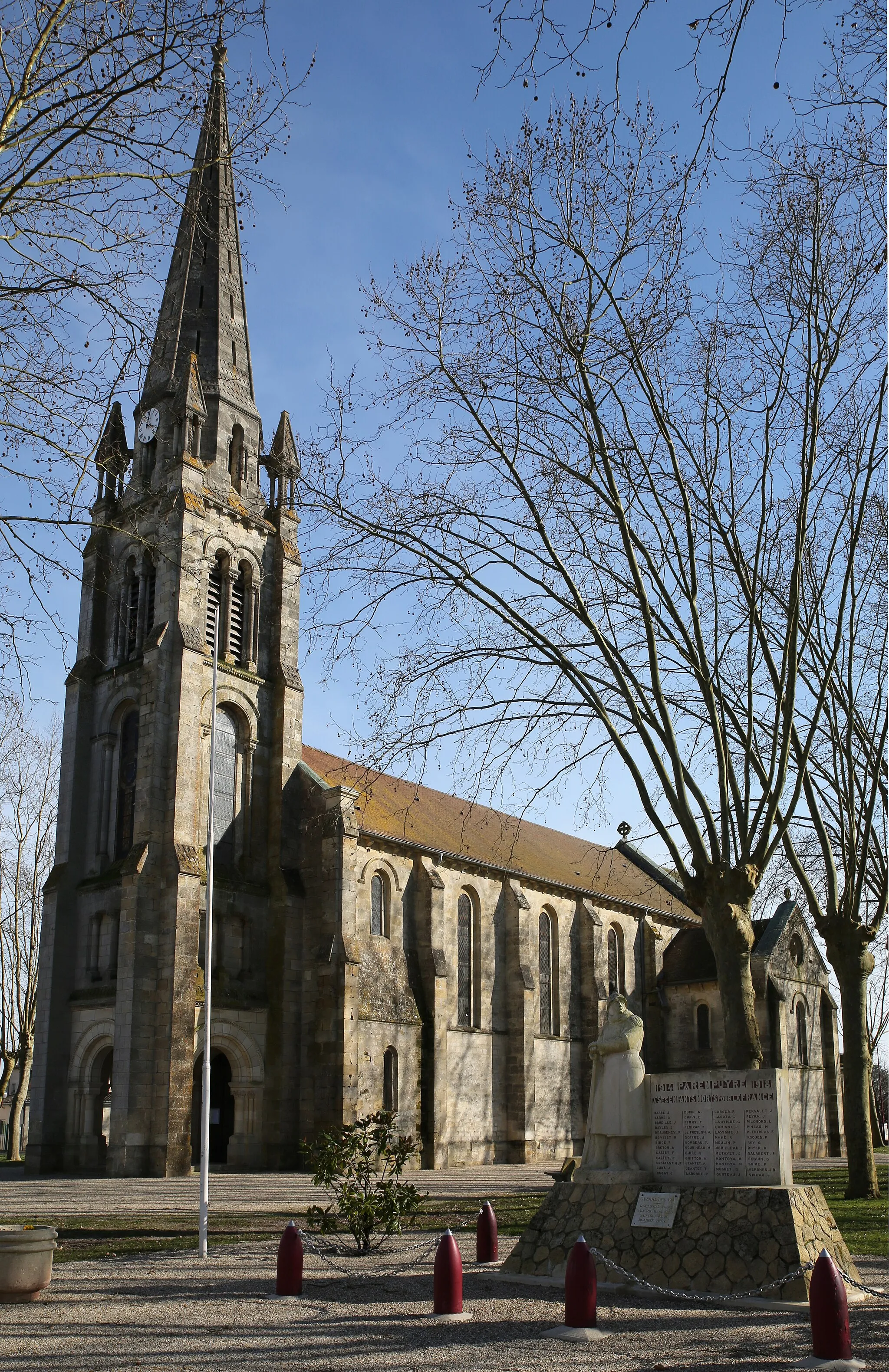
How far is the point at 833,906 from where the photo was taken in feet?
76.9

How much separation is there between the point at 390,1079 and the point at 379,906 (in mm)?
5180

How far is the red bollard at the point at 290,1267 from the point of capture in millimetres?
10859

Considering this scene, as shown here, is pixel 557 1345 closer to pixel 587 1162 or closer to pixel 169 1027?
pixel 587 1162

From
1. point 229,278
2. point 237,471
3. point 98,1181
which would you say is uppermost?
point 229,278

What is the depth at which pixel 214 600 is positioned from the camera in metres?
34.9

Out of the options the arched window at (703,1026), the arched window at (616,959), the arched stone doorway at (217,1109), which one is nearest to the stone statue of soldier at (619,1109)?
the arched stone doorway at (217,1109)

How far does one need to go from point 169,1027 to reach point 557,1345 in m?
21.7

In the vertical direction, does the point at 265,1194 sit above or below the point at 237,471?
below

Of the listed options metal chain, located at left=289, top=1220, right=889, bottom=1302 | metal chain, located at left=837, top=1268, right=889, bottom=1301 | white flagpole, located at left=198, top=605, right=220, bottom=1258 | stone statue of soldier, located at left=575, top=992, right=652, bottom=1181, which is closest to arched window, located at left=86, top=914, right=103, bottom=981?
white flagpole, located at left=198, top=605, right=220, bottom=1258

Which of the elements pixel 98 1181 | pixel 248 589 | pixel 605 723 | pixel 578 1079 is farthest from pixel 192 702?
pixel 578 1079

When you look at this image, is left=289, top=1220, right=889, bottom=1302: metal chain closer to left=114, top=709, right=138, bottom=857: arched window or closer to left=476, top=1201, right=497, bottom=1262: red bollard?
left=476, top=1201, right=497, bottom=1262: red bollard

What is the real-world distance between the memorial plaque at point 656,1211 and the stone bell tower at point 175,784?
18.8 meters

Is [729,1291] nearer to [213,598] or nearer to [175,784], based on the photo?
[175,784]

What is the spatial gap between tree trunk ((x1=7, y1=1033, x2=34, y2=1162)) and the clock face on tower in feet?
62.2
